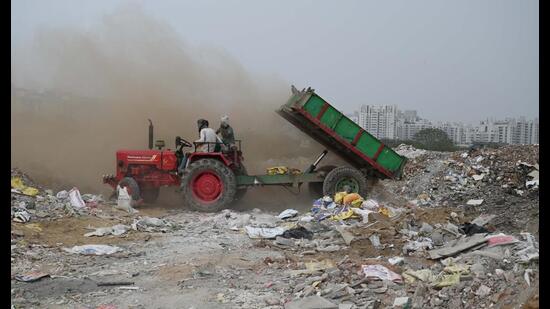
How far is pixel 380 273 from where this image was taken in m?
5.36

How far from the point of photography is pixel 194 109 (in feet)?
49.3

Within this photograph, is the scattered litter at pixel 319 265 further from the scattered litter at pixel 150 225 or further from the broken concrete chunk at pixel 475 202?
the broken concrete chunk at pixel 475 202

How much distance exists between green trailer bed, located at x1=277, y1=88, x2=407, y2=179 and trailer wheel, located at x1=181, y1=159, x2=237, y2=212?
6.73ft

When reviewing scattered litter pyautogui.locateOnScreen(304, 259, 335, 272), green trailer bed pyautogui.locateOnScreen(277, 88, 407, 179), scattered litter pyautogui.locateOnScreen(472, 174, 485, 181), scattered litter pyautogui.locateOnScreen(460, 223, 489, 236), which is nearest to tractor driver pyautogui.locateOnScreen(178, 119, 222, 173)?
green trailer bed pyautogui.locateOnScreen(277, 88, 407, 179)

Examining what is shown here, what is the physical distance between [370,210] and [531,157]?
9840 mm

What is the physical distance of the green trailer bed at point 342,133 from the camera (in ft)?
34.4

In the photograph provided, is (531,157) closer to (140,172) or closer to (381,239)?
(381,239)

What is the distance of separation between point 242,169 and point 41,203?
4203mm

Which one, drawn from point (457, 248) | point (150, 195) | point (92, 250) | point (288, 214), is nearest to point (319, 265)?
point (457, 248)

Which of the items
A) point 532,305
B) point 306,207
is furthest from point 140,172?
point 532,305

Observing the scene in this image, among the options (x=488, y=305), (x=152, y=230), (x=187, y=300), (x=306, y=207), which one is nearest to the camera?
(x=488, y=305)

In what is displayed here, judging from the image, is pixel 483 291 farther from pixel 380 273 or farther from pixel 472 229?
pixel 472 229

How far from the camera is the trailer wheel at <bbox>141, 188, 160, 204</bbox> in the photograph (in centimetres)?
1121

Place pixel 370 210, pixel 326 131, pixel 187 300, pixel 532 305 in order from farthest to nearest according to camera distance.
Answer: pixel 326 131, pixel 370 210, pixel 187 300, pixel 532 305
